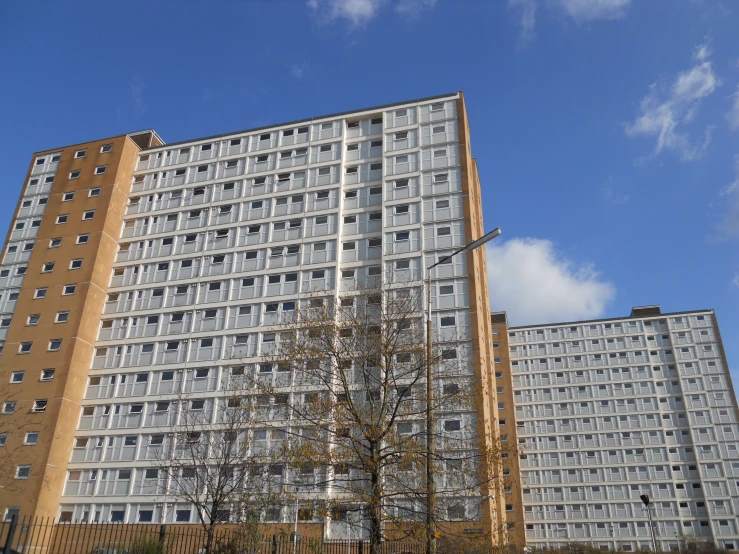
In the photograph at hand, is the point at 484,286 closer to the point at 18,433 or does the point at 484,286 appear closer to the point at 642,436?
the point at 18,433

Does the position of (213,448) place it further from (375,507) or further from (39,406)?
(375,507)

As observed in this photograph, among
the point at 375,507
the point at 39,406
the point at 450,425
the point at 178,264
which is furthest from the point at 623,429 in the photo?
the point at 375,507

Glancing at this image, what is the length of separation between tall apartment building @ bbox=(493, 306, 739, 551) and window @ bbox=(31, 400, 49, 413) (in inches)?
2027

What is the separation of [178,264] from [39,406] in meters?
13.1

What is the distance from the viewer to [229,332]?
1639 inches

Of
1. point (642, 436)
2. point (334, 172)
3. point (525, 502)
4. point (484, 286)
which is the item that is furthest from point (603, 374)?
point (334, 172)

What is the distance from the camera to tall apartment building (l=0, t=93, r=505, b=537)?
39.0m

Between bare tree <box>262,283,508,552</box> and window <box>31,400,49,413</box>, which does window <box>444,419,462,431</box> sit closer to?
bare tree <box>262,283,508,552</box>

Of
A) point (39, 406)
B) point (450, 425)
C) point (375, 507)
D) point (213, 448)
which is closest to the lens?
point (375, 507)

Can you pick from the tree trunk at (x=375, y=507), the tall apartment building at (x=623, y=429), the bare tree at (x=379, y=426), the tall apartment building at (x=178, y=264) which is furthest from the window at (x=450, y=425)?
the tall apartment building at (x=623, y=429)

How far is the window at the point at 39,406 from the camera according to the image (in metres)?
40.2

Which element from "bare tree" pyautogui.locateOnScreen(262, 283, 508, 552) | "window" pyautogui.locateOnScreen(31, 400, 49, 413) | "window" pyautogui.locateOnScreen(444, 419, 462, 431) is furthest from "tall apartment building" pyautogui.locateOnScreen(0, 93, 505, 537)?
"bare tree" pyautogui.locateOnScreen(262, 283, 508, 552)

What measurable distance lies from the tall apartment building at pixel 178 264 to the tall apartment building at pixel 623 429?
4400cm

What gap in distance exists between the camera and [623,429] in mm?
83125
